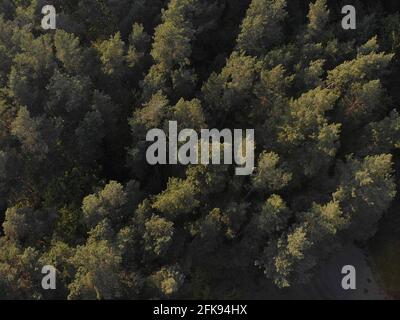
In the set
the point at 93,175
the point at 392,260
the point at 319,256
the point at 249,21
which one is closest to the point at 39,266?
A: the point at 93,175

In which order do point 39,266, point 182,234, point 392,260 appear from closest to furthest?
point 39,266, point 182,234, point 392,260
